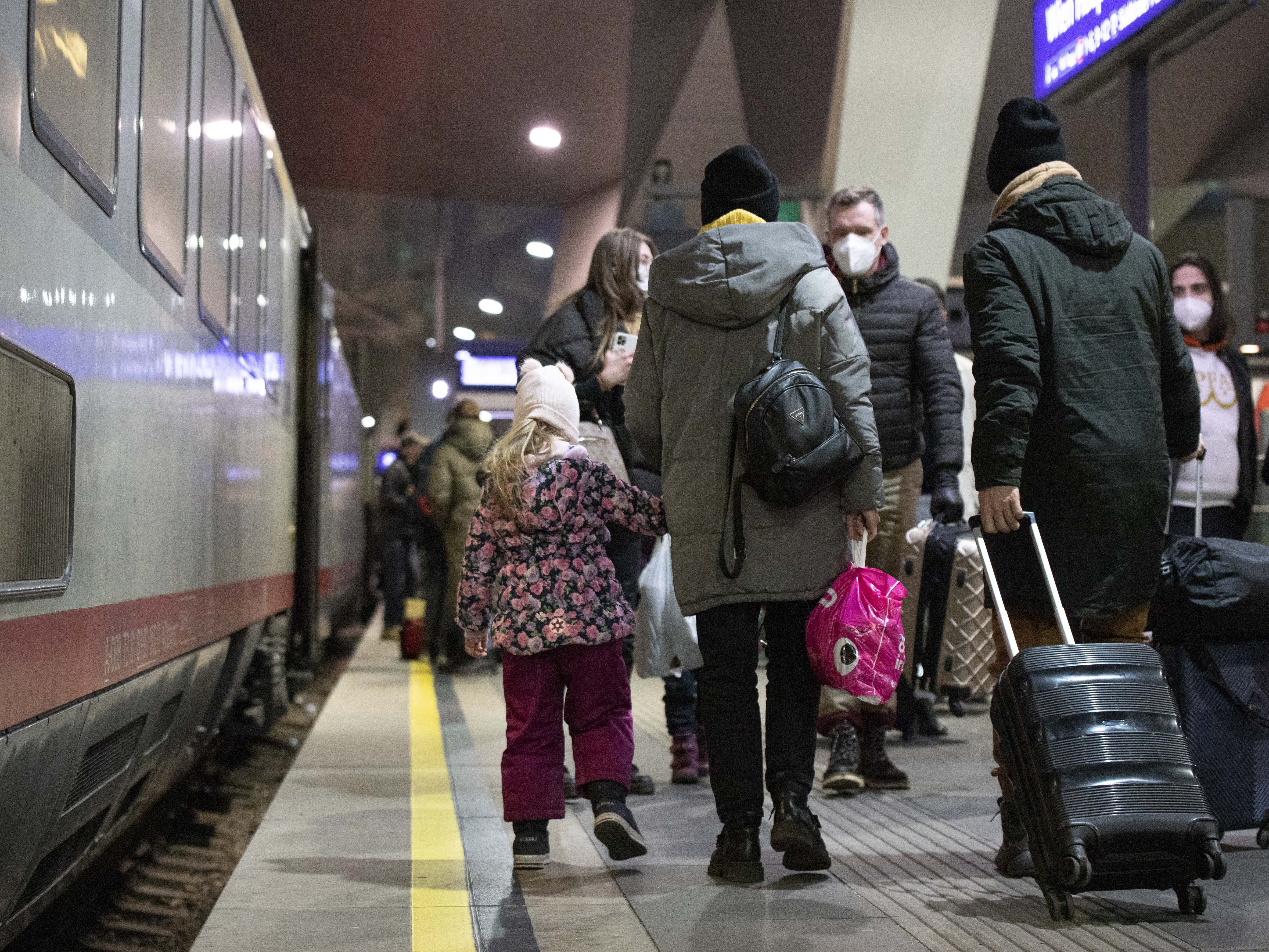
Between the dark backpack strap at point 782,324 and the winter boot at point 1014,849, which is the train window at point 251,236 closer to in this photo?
the dark backpack strap at point 782,324

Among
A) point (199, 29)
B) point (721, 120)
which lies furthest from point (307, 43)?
point (199, 29)

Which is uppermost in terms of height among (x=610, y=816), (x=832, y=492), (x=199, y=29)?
(x=199, y=29)

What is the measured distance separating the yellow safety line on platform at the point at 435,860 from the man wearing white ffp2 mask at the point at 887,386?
133 cm

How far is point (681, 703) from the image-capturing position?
16.9ft

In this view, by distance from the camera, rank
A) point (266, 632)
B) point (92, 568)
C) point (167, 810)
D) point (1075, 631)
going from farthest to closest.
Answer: point (266, 632), point (167, 810), point (1075, 631), point (92, 568)

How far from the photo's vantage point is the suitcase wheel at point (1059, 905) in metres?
3.00

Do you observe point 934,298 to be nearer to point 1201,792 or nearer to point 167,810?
point 1201,792

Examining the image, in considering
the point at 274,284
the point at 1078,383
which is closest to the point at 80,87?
the point at 1078,383

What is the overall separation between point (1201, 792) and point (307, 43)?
11.5 meters

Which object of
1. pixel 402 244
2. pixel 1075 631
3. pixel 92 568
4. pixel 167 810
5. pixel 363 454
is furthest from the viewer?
pixel 402 244

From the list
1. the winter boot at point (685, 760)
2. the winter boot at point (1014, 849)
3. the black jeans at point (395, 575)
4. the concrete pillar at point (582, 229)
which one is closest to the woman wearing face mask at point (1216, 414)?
the winter boot at point (685, 760)

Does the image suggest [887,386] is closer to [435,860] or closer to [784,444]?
[784,444]

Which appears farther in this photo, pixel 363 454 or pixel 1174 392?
pixel 363 454

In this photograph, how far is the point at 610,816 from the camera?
3.62 m
